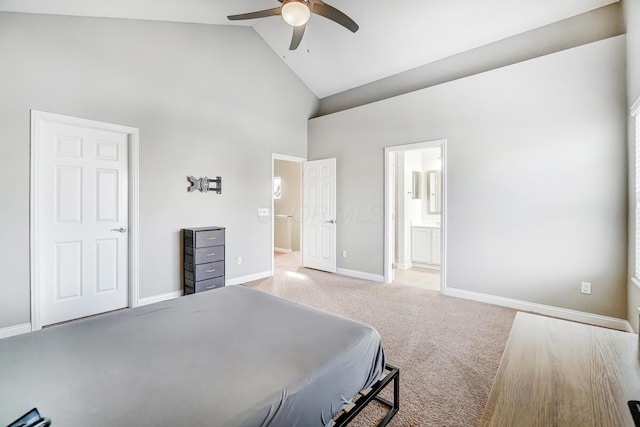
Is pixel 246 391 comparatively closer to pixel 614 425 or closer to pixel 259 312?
pixel 259 312

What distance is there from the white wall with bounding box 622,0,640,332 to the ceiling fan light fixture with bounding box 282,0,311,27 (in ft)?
9.87

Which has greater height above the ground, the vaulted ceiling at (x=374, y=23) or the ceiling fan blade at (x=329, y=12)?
the vaulted ceiling at (x=374, y=23)

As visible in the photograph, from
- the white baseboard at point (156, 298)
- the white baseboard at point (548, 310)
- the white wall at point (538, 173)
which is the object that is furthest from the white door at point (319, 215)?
the white baseboard at point (156, 298)

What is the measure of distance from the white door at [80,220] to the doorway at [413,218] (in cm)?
Answer: 375

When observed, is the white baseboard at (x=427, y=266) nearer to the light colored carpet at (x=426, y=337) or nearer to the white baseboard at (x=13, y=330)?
the light colored carpet at (x=426, y=337)

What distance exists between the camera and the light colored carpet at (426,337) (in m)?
1.87

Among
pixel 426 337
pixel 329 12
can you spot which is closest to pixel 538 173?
pixel 426 337

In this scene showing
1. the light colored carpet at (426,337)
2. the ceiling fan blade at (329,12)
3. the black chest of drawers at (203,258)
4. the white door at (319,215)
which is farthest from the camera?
the white door at (319,215)

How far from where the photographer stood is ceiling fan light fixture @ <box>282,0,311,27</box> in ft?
8.06

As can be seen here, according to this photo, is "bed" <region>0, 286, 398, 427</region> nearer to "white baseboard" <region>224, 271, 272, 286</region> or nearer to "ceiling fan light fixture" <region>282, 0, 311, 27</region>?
"ceiling fan light fixture" <region>282, 0, 311, 27</region>

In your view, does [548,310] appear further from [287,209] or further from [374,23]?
[287,209]

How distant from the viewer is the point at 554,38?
11.6 ft

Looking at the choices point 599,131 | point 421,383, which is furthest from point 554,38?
point 421,383

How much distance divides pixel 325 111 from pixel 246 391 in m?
5.55
